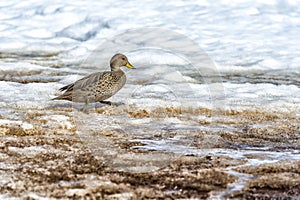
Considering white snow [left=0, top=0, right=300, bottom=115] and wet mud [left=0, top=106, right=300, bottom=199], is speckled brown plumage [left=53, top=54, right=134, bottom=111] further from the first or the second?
white snow [left=0, top=0, right=300, bottom=115]

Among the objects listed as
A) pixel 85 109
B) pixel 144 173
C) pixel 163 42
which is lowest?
pixel 144 173

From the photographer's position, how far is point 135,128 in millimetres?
15211

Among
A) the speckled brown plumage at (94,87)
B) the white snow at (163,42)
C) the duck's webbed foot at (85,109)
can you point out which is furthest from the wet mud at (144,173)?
the white snow at (163,42)

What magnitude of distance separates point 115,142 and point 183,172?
3.14 metres

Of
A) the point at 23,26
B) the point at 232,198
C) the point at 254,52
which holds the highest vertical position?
the point at 23,26

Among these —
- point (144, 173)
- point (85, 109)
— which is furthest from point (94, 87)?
point (144, 173)

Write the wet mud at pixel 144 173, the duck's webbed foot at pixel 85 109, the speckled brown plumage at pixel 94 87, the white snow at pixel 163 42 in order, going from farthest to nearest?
the white snow at pixel 163 42 < the duck's webbed foot at pixel 85 109 < the speckled brown plumage at pixel 94 87 < the wet mud at pixel 144 173

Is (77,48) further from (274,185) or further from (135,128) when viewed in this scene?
(274,185)

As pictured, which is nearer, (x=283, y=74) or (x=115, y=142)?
(x=115, y=142)

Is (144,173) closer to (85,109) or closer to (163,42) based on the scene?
(85,109)

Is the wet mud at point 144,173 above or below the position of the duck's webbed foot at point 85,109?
below

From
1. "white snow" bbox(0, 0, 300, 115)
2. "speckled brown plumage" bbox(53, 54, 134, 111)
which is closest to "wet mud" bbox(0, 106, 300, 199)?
"speckled brown plumage" bbox(53, 54, 134, 111)

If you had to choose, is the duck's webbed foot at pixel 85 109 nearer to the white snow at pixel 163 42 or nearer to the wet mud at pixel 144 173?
the wet mud at pixel 144 173

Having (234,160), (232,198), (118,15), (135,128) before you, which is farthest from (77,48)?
(232,198)
